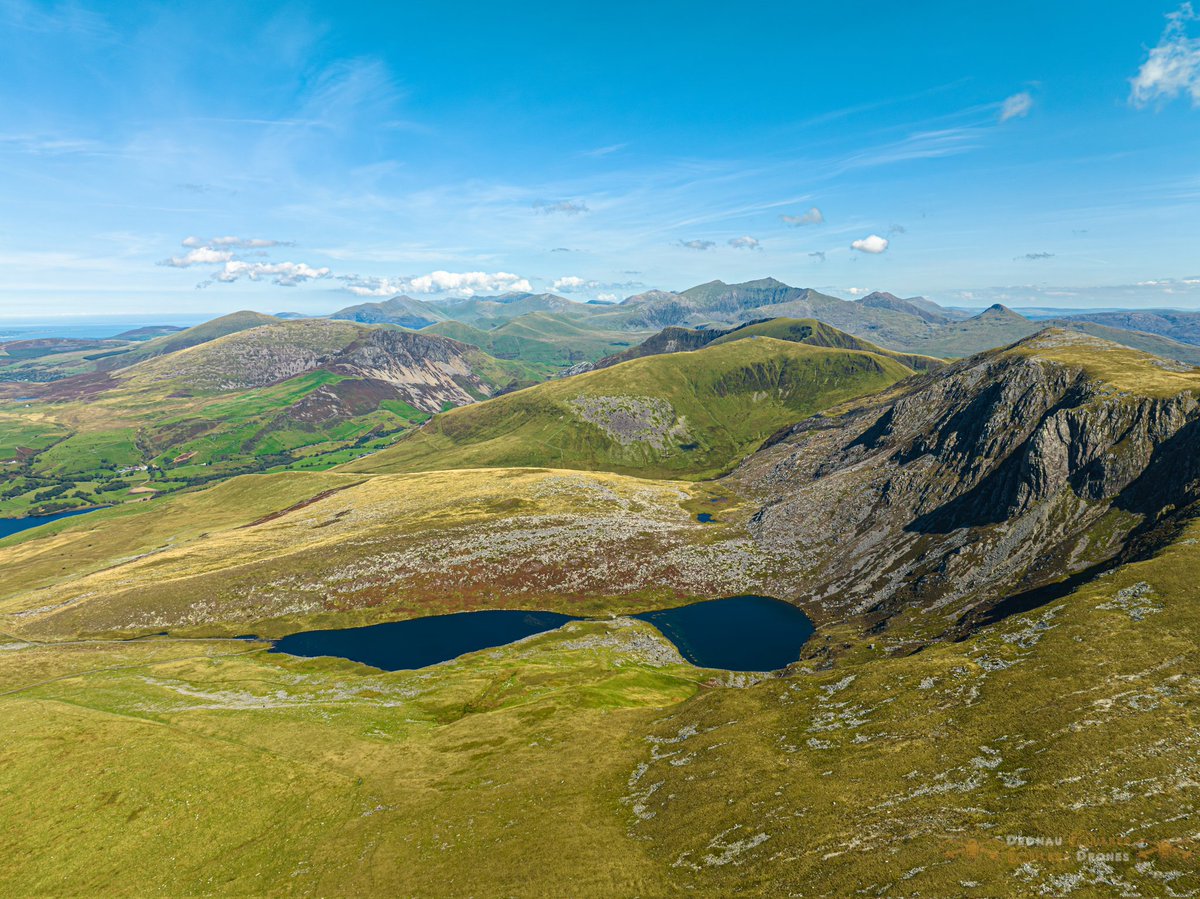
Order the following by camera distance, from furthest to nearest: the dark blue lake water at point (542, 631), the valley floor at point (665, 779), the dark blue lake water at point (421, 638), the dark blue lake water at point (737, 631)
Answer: the dark blue lake water at point (421, 638)
the dark blue lake water at point (542, 631)
the dark blue lake water at point (737, 631)
the valley floor at point (665, 779)

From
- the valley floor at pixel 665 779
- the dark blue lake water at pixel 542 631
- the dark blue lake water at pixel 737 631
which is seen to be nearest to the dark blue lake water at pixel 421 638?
the dark blue lake water at pixel 542 631

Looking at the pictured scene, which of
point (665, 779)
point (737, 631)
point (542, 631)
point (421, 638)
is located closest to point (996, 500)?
point (737, 631)

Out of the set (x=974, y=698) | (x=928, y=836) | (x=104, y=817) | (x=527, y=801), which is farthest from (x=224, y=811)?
(x=974, y=698)

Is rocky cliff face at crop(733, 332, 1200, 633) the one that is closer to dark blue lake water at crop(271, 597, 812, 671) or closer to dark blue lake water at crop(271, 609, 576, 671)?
dark blue lake water at crop(271, 597, 812, 671)

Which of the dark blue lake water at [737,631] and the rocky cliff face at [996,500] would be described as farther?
the dark blue lake water at [737,631]

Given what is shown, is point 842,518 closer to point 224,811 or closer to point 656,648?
point 656,648

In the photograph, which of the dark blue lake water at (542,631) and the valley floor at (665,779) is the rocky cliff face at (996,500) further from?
the valley floor at (665,779)
